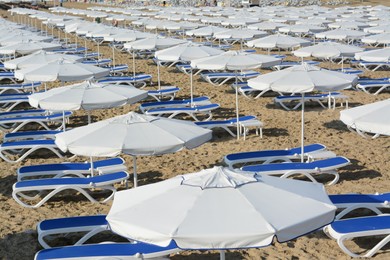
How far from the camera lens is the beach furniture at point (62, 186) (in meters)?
7.27

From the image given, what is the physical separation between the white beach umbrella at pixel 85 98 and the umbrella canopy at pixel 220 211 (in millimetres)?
3839

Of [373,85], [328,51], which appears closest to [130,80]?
[328,51]

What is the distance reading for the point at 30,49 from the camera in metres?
14.9

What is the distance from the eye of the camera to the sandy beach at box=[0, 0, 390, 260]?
618 cm

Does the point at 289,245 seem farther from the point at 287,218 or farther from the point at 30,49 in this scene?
the point at 30,49

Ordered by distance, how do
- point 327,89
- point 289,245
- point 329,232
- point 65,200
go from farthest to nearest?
point 327,89
point 65,200
point 289,245
point 329,232

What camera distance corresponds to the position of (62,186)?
23.9ft

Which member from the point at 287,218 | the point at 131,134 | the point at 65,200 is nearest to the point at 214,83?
the point at 65,200

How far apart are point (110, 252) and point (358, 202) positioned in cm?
285

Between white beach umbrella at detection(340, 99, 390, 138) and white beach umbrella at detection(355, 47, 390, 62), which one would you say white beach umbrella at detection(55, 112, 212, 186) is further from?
white beach umbrella at detection(355, 47, 390, 62)

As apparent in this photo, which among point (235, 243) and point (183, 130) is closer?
point (235, 243)

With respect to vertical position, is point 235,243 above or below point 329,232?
above

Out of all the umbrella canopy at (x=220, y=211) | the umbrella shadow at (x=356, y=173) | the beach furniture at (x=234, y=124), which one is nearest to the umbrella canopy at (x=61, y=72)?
the beach furniture at (x=234, y=124)

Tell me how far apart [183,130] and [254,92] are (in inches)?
317
